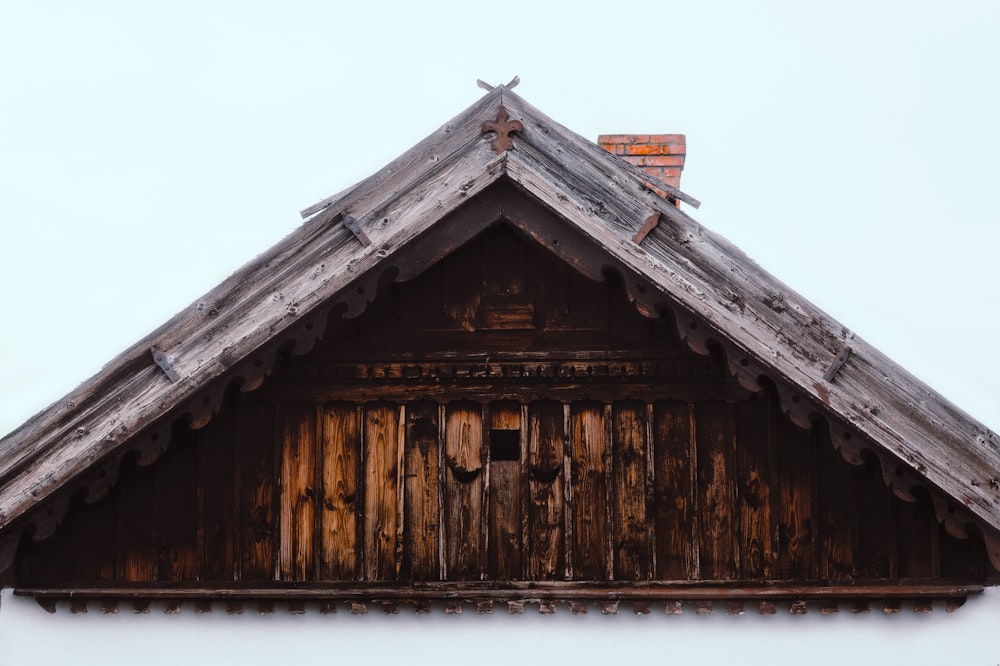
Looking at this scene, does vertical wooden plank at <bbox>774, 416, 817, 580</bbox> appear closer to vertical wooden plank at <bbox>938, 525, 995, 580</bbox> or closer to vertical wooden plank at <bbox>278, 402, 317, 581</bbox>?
vertical wooden plank at <bbox>938, 525, 995, 580</bbox>

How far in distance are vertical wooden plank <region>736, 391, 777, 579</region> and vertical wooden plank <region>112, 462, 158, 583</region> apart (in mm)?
2714

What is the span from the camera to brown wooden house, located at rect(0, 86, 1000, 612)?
4590mm

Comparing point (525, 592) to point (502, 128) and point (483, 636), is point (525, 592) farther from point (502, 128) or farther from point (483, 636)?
point (502, 128)

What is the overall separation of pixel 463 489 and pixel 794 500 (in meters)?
1.51

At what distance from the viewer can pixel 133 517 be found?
4.99 metres

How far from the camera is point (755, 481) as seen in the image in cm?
492

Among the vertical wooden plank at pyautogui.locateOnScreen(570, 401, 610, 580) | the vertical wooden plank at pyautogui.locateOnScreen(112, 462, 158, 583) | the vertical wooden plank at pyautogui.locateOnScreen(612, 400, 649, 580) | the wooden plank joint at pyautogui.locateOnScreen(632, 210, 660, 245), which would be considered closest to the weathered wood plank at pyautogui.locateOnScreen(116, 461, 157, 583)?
the vertical wooden plank at pyautogui.locateOnScreen(112, 462, 158, 583)

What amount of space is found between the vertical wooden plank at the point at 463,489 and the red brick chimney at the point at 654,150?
9.10ft

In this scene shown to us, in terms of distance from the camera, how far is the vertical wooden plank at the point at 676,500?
4.91 metres

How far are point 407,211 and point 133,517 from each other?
6.30ft

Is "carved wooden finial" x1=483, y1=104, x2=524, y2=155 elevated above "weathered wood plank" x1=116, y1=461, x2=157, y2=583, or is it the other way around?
"carved wooden finial" x1=483, y1=104, x2=524, y2=155

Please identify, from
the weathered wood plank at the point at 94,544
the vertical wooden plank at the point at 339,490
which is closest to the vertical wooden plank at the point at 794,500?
the vertical wooden plank at the point at 339,490

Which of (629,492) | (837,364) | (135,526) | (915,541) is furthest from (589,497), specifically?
(135,526)

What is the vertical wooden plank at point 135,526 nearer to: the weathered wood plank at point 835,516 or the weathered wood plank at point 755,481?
the weathered wood plank at point 755,481
